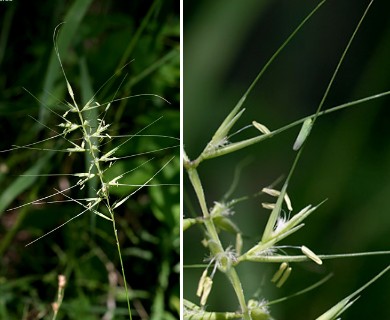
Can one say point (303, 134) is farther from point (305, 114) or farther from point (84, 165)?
point (84, 165)

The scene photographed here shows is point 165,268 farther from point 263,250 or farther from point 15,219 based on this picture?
point 263,250

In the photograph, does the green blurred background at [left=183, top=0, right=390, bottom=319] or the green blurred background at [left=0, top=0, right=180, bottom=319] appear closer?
the green blurred background at [left=183, top=0, right=390, bottom=319]

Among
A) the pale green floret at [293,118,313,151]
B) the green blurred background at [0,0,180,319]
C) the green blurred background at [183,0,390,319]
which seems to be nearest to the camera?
the pale green floret at [293,118,313,151]

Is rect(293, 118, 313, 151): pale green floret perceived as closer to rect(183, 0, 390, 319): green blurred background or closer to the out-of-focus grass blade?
rect(183, 0, 390, 319): green blurred background

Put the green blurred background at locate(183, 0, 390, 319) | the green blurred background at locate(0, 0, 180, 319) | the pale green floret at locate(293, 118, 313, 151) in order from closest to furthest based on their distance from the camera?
the pale green floret at locate(293, 118, 313, 151)
the green blurred background at locate(183, 0, 390, 319)
the green blurred background at locate(0, 0, 180, 319)

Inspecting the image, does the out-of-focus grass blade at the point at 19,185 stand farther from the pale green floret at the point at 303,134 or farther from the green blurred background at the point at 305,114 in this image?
the pale green floret at the point at 303,134

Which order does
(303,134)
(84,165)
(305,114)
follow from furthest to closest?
1. (84,165)
2. (305,114)
3. (303,134)

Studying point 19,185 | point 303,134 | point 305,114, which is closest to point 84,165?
point 19,185

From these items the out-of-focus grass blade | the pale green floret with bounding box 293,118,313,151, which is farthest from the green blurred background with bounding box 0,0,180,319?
the pale green floret with bounding box 293,118,313,151

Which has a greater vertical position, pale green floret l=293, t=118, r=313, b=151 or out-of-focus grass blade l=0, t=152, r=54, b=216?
pale green floret l=293, t=118, r=313, b=151
